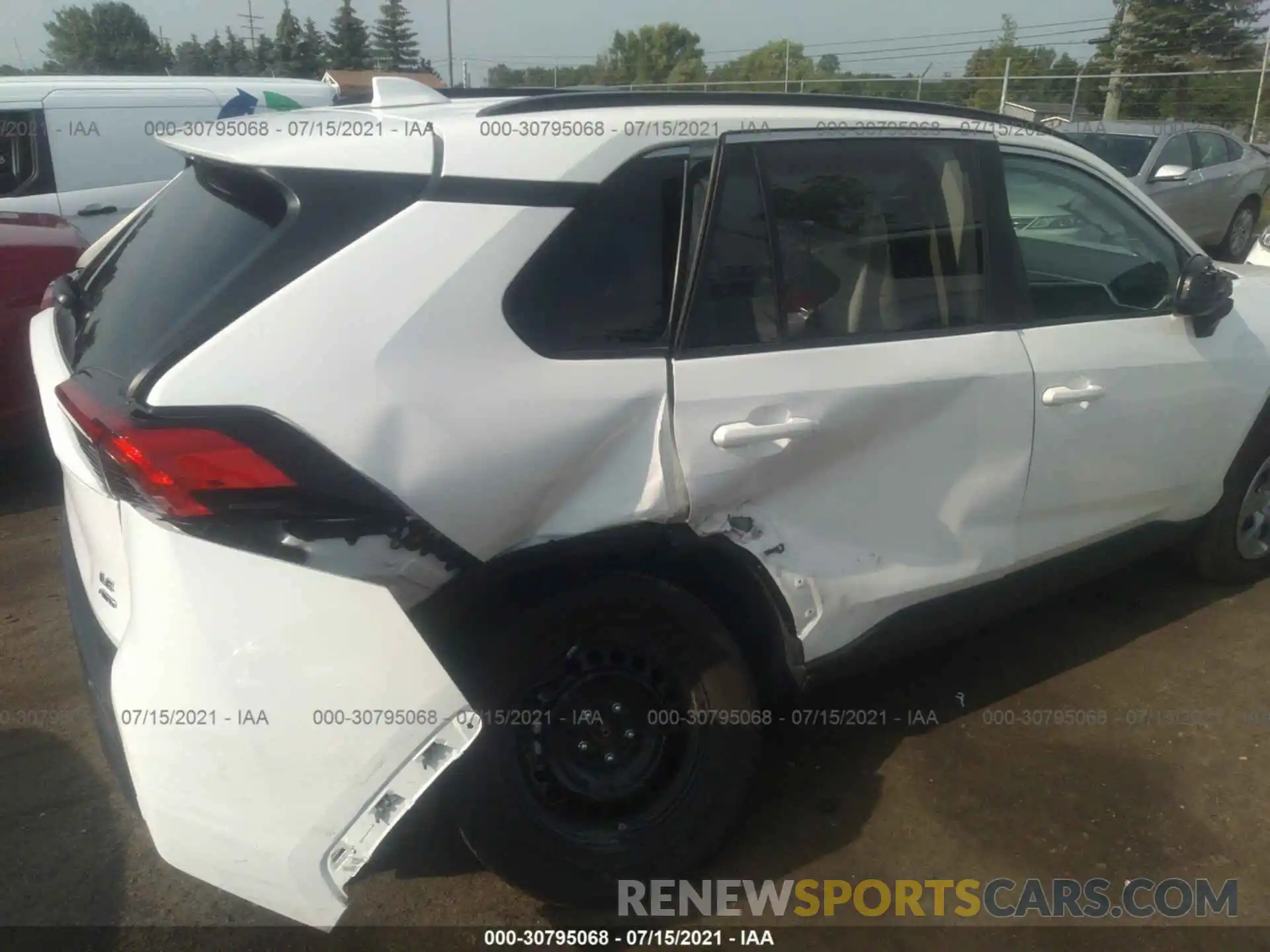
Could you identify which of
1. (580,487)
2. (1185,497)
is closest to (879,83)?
(1185,497)

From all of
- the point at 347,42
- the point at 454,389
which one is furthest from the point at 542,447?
the point at 347,42

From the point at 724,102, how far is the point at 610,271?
2.15ft

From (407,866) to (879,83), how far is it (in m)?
24.2

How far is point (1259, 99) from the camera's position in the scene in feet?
55.8

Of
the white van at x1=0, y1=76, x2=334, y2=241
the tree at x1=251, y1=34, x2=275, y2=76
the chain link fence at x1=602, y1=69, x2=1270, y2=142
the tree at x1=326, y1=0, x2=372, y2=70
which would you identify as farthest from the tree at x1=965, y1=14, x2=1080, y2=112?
the tree at x1=326, y1=0, x2=372, y2=70

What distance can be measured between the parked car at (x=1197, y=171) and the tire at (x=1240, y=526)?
234 inches

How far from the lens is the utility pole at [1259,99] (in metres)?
16.5

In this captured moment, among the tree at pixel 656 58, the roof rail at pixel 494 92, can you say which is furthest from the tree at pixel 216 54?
the roof rail at pixel 494 92

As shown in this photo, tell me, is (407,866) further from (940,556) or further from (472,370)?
(940,556)

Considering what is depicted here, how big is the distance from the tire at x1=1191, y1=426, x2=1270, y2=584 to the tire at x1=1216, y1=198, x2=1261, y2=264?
8.50m

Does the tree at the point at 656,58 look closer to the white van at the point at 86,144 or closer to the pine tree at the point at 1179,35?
the pine tree at the point at 1179,35

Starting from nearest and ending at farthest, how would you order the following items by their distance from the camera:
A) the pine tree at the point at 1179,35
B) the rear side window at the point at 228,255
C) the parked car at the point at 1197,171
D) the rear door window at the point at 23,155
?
the rear side window at the point at 228,255
the rear door window at the point at 23,155
the parked car at the point at 1197,171
the pine tree at the point at 1179,35

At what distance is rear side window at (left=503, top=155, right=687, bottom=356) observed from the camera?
7.40 ft

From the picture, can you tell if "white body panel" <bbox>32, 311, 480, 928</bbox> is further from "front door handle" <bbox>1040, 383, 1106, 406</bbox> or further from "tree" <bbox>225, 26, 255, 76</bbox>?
"tree" <bbox>225, 26, 255, 76</bbox>
